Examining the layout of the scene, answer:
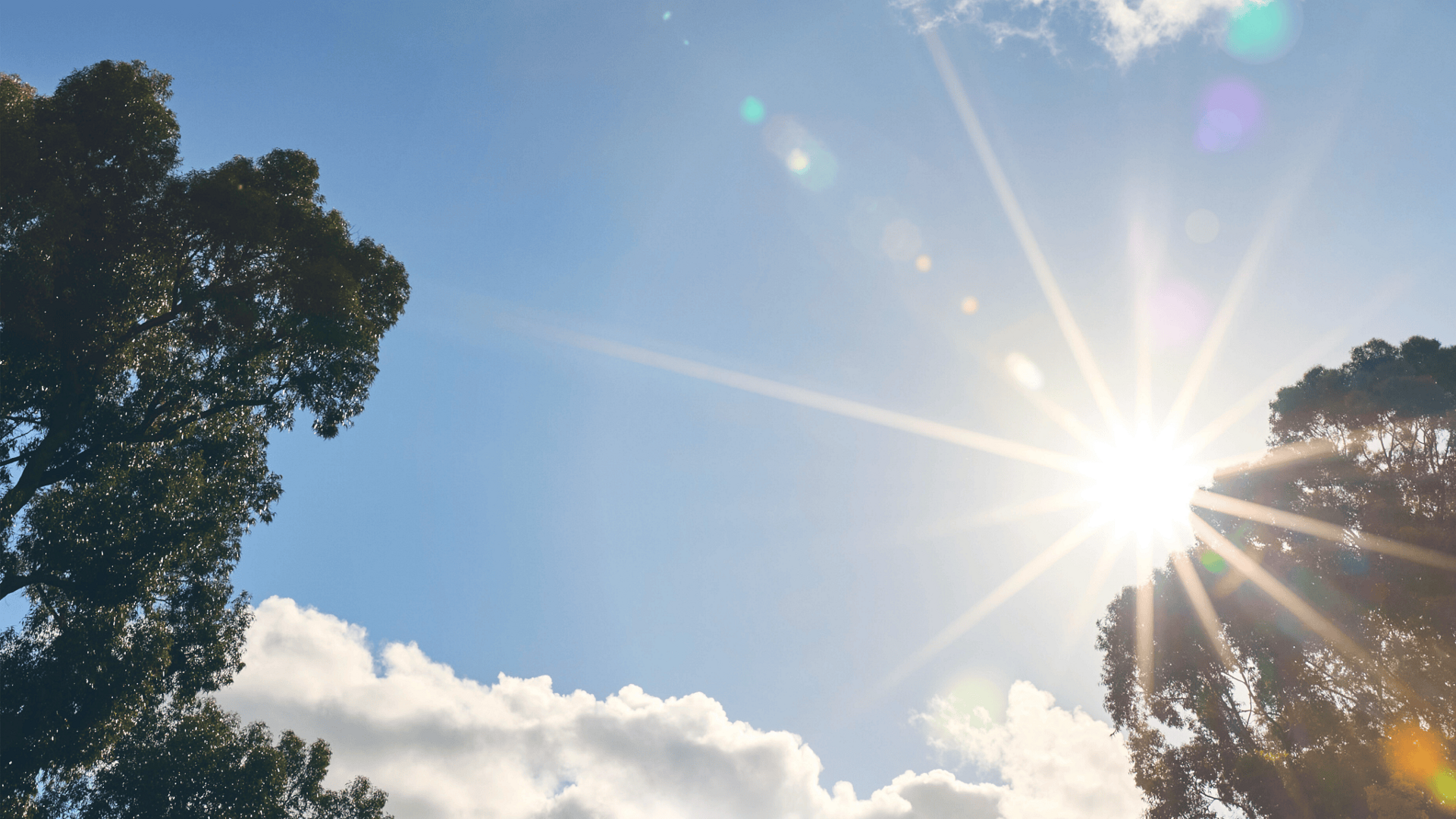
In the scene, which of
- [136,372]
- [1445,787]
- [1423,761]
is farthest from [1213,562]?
[136,372]

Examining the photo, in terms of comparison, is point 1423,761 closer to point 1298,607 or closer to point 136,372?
point 1298,607

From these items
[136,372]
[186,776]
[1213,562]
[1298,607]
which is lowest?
[186,776]

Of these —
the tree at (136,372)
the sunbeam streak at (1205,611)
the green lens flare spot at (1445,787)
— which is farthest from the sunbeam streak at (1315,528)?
the tree at (136,372)

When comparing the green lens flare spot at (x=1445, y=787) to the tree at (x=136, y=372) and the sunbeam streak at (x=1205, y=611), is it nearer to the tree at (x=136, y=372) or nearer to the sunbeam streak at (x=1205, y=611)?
the sunbeam streak at (x=1205, y=611)

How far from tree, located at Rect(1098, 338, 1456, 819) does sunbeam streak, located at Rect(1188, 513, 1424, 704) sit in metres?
0.05

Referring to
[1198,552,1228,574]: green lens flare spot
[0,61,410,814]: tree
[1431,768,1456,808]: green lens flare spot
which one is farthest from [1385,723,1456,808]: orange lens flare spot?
[0,61,410,814]: tree

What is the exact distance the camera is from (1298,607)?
2103cm

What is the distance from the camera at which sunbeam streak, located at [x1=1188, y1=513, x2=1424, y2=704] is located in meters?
19.1

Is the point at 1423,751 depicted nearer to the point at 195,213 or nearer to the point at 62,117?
the point at 195,213

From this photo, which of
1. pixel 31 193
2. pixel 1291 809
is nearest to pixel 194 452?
pixel 31 193

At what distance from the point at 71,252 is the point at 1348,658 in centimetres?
3423

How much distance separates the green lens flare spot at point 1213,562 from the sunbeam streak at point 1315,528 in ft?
5.76

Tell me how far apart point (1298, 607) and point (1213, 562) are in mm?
2784

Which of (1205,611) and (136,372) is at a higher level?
(1205,611)
